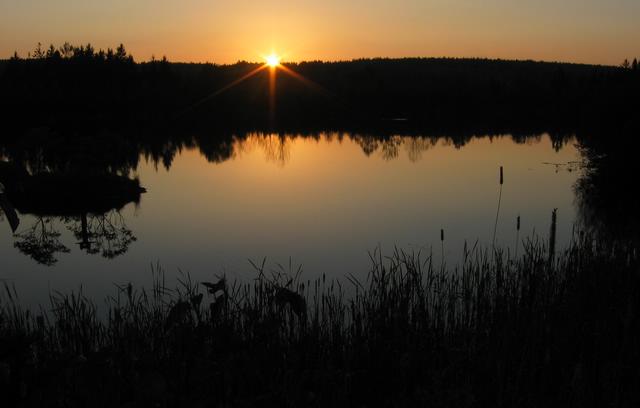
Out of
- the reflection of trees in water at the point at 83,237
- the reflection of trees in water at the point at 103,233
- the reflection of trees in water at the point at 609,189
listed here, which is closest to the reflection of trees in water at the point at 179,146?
the reflection of trees in water at the point at 103,233

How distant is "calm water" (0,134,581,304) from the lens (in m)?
14.7

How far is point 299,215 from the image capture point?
858 inches

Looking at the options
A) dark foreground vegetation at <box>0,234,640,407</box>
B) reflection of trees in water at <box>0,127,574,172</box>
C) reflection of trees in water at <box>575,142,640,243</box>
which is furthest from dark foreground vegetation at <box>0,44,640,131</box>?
dark foreground vegetation at <box>0,234,640,407</box>

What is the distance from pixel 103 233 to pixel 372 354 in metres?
14.0

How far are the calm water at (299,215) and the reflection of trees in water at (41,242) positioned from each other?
0.09 metres

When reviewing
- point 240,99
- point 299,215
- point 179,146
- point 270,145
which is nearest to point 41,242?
point 299,215

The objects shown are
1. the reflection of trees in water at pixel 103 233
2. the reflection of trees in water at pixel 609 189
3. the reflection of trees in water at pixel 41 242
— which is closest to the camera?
the reflection of trees in water at pixel 41 242

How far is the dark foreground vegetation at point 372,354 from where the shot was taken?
4.48 m

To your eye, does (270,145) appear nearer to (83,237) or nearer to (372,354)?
(83,237)

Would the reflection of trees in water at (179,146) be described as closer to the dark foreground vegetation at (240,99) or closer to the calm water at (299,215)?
the calm water at (299,215)

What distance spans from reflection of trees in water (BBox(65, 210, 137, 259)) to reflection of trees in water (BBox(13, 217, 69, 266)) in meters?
0.54

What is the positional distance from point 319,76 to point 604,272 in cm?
7944

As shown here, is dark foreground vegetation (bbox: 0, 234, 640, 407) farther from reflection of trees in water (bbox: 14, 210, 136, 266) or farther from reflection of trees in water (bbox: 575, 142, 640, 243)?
reflection of trees in water (bbox: 575, 142, 640, 243)

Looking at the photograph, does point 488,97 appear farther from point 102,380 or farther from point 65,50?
point 102,380
